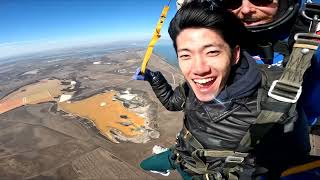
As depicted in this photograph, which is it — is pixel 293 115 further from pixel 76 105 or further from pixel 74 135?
pixel 76 105

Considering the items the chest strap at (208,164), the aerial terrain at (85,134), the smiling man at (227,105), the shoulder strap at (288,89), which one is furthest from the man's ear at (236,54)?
the aerial terrain at (85,134)

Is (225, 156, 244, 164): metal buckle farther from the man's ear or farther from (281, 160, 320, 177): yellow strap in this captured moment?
the man's ear

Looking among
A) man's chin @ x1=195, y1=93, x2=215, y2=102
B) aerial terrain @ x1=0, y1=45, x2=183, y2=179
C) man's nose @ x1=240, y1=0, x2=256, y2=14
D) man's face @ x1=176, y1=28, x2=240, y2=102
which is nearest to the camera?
man's face @ x1=176, y1=28, x2=240, y2=102

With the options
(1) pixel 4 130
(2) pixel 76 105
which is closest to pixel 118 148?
(2) pixel 76 105

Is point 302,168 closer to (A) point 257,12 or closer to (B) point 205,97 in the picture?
(B) point 205,97

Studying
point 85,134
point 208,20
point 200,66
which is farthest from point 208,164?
point 85,134

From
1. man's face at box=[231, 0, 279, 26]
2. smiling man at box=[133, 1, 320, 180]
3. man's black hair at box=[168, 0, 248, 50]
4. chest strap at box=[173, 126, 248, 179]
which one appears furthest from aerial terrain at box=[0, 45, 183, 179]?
man's black hair at box=[168, 0, 248, 50]

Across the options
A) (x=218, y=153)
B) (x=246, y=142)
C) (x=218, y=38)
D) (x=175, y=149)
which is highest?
(x=218, y=38)
